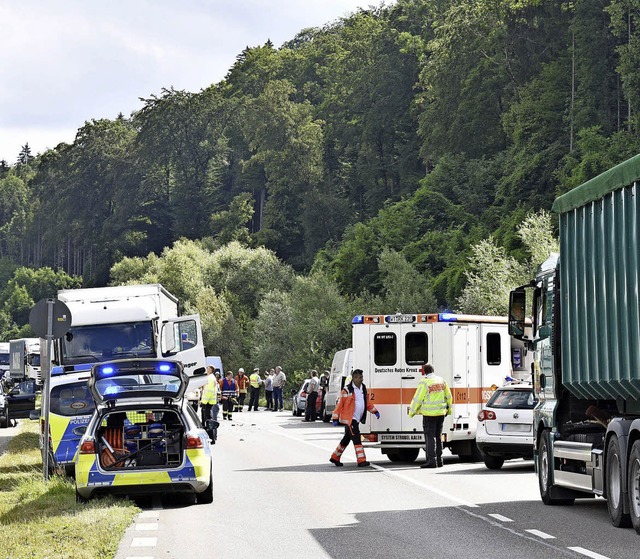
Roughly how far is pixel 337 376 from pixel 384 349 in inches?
541

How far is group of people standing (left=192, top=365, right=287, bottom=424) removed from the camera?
30.2m

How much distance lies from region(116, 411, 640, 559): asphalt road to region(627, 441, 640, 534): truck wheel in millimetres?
183

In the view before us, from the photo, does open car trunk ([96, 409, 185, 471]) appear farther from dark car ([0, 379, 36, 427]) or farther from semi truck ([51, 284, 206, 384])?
dark car ([0, 379, 36, 427])

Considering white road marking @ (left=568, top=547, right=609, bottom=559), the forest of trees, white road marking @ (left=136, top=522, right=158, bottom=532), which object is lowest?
white road marking @ (left=568, top=547, right=609, bottom=559)

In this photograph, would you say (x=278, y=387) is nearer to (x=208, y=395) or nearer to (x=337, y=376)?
(x=337, y=376)

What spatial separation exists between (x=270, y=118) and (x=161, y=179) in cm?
2078

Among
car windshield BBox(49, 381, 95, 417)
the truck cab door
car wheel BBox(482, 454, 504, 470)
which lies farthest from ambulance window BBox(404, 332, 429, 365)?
car windshield BBox(49, 381, 95, 417)

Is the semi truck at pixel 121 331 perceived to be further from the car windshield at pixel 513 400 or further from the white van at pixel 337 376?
the white van at pixel 337 376

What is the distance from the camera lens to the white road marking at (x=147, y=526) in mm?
14164

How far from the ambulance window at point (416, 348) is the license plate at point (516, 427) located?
285 cm

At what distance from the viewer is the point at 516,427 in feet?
72.3

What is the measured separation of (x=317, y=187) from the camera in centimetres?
11350

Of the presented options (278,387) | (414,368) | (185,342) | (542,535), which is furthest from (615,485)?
(278,387)

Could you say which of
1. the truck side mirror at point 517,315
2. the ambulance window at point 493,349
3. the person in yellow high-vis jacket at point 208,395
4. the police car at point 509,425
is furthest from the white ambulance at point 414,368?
the truck side mirror at point 517,315
